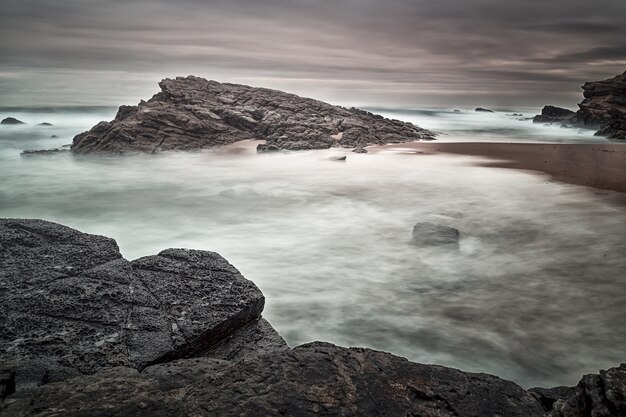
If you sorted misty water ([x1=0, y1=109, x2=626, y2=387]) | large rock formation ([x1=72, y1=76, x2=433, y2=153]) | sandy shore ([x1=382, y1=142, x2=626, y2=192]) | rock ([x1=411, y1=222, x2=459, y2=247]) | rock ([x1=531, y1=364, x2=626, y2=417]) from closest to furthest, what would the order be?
rock ([x1=531, y1=364, x2=626, y2=417])
misty water ([x1=0, y1=109, x2=626, y2=387])
rock ([x1=411, y1=222, x2=459, y2=247])
sandy shore ([x1=382, y1=142, x2=626, y2=192])
large rock formation ([x1=72, y1=76, x2=433, y2=153])

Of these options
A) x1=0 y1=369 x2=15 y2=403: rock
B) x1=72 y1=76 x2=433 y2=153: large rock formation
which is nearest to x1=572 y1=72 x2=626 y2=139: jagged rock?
x1=72 y1=76 x2=433 y2=153: large rock formation

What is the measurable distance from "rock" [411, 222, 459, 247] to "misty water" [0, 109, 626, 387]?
30 cm

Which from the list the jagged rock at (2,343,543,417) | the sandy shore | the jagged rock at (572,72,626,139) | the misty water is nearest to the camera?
the jagged rock at (2,343,543,417)

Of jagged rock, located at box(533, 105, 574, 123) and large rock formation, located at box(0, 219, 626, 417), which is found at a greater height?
jagged rock, located at box(533, 105, 574, 123)

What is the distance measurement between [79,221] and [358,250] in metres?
7.75

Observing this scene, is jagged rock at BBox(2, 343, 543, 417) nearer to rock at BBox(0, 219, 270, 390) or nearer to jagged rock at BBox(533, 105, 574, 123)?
rock at BBox(0, 219, 270, 390)

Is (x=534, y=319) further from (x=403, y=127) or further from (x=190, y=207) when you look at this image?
(x=403, y=127)

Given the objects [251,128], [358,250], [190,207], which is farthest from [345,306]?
[251,128]

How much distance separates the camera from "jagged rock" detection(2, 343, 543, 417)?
261cm

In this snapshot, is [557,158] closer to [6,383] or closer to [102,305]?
[102,305]

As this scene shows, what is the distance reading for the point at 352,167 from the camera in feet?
64.8

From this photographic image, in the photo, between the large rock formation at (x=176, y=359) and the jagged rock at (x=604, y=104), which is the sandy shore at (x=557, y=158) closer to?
the large rock formation at (x=176, y=359)

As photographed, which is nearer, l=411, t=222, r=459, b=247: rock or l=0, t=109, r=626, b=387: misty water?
l=0, t=109, r=626, b=387: misty water

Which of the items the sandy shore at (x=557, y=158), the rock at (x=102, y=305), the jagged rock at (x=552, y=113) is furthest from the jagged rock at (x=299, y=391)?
the jagged rock at (x=552, y=113)
